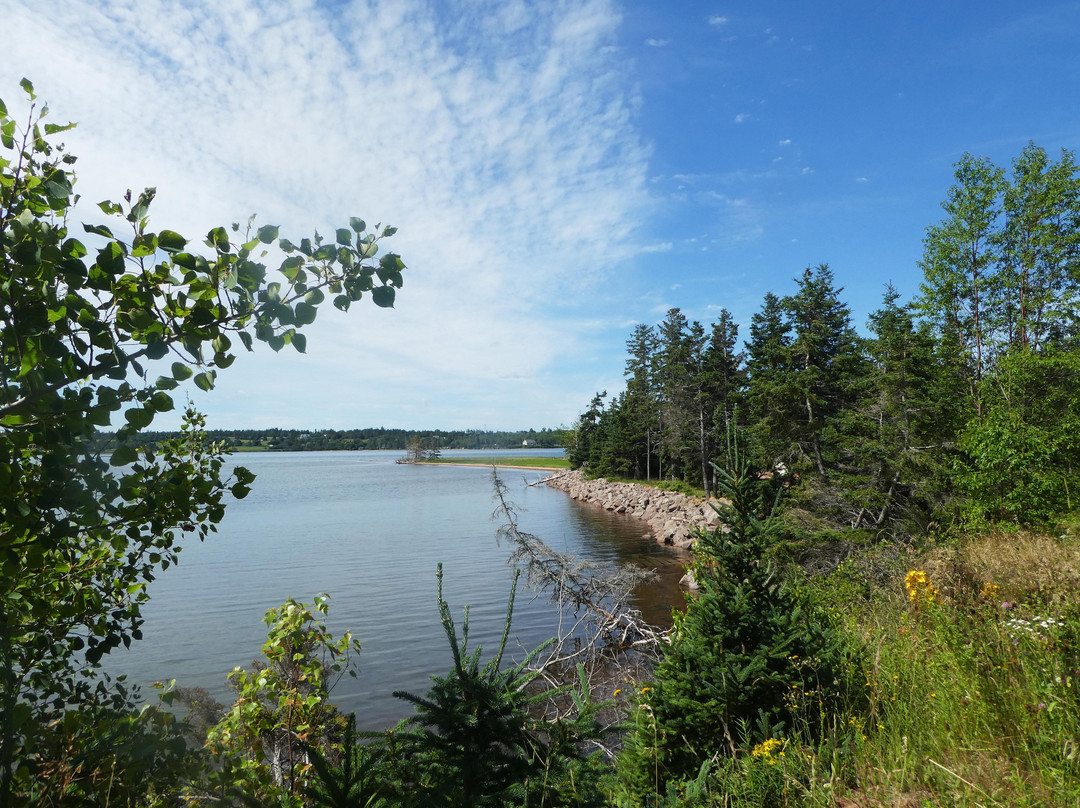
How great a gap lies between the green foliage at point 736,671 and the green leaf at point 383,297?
137 inches

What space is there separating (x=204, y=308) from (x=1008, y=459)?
1681 cm

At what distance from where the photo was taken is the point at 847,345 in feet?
78.2

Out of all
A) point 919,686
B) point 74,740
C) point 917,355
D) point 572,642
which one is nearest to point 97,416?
point 74,740

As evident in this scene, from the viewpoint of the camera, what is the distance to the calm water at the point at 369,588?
12.2 meters

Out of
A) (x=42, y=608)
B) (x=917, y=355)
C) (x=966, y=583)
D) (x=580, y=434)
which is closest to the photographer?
(x=42, y=608)

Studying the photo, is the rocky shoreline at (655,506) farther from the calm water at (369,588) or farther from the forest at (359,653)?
the forest at (359,653)

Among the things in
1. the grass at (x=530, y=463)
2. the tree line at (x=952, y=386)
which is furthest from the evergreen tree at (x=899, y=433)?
the grass at (x=530, y=463)

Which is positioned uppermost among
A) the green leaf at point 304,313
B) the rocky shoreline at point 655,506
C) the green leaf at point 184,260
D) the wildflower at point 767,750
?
the green leaf at point 184,260

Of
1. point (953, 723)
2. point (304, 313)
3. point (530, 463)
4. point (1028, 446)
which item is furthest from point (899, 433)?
point (530, 463)

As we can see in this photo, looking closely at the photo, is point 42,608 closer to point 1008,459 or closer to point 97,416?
point 97,416

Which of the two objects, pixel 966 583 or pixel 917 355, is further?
pixel 917 355

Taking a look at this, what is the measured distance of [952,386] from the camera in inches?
747

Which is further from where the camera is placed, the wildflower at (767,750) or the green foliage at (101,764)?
the wildflower at (767,750)

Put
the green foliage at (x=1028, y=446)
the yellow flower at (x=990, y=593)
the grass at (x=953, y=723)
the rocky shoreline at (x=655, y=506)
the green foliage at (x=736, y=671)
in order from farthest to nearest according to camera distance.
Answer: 1. the rocky shoreline at (x=655, y=506)
2. the green foliage at (x=1028, y=446)
3. the yellow flower at (x=990, y=593)
4. the green foliage at (x=736, y=671)
5. the grass at (x=953, y=723)
